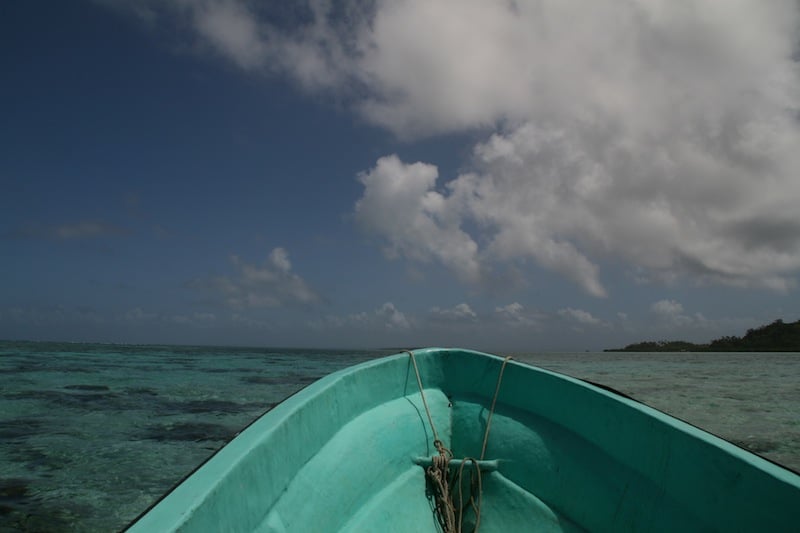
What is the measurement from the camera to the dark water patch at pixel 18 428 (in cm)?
732

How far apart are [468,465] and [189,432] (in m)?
6.65

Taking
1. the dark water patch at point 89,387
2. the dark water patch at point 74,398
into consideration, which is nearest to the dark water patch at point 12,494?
the dark water patch at point 74,398

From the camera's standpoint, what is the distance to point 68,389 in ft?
42.0

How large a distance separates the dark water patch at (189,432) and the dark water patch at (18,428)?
1.86 m

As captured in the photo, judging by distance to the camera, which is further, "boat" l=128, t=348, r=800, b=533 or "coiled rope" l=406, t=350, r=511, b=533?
"coiled rope" l=406, t=350, r=511, b=533

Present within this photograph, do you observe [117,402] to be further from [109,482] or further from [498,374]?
[498,374]

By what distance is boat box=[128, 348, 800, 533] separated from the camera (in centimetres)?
180

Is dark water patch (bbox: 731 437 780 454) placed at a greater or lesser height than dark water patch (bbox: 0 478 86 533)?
greater

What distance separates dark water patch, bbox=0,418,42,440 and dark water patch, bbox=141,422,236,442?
1.86 metres

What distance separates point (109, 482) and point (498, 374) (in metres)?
4.98

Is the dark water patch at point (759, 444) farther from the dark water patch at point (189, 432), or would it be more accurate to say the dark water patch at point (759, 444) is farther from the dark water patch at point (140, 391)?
the dark water patch at point (140, 391)

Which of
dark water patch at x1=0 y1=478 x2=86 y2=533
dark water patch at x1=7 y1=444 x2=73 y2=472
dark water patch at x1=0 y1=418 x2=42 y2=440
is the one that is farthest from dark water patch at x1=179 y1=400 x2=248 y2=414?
dark water patch at x1=0 y1=478 x2=86 y2=533

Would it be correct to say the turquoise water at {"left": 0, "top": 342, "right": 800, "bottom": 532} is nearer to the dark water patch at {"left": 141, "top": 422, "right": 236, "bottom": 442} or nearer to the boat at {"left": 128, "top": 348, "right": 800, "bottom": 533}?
the dark water patch at {"left": 141, "top": 422, "right": 236, "bottom": 442}

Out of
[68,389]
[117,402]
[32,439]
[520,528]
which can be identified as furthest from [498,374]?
[68,389]
